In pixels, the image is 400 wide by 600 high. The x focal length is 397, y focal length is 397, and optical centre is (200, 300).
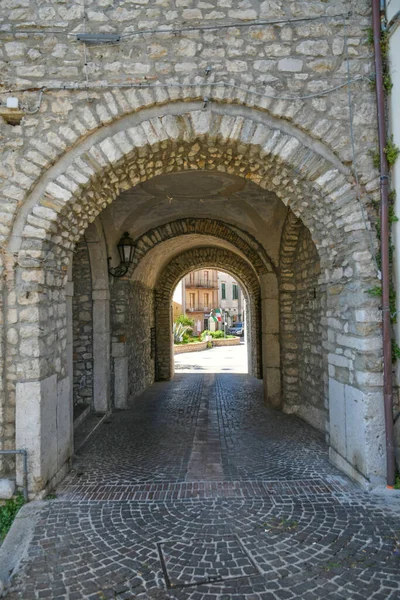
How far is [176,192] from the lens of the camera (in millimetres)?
7152

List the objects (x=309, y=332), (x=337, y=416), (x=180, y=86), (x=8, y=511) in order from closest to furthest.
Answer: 1. (x=8, y=511)
2. (x=180, y=86)
3. (x=337, y=416)
4. (x=309, y=332)

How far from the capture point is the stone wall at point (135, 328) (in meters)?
7.87

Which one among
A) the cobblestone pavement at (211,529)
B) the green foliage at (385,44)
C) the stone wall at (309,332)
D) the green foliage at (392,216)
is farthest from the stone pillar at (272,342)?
the green foliage at (385,44)

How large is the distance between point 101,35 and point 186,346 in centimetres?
1834

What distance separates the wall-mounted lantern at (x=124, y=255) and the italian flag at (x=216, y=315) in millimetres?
32339

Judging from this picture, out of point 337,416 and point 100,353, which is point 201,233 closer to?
point 100,353

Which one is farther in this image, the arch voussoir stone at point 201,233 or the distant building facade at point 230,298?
the distant building facade at point 230,298

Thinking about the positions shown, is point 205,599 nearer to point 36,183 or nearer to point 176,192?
point 36,183

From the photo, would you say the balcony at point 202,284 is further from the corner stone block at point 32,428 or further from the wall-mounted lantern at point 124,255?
the corner stone block at point 32,428

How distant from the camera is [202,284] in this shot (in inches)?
1774

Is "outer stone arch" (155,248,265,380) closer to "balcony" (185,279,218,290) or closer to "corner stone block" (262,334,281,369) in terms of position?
"corner stone block" (262,334,281,369)

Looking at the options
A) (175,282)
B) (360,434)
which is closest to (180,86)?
(360,434)

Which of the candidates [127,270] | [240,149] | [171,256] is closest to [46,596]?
[240,149]

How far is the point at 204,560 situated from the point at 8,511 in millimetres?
1960
